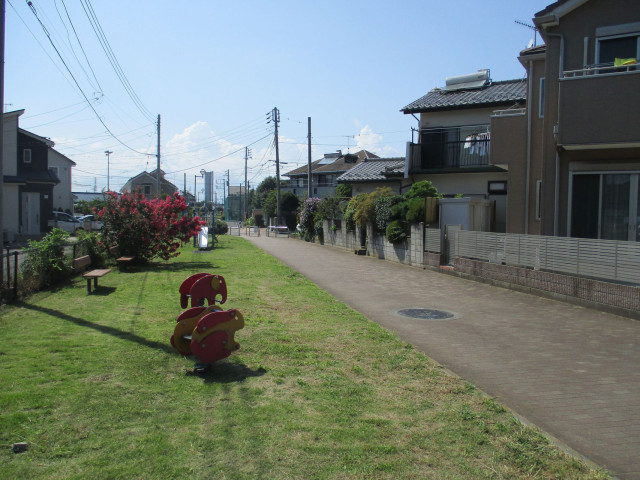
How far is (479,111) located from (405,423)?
21.1 metres

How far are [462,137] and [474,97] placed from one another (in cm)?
180

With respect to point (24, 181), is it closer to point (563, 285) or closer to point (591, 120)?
point (591, 120)

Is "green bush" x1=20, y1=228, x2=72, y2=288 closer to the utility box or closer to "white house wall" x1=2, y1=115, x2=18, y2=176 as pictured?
the utility box

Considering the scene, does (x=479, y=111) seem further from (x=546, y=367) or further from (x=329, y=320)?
(x=546, y=367)

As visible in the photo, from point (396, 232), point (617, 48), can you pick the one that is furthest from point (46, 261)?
point (617, 48)

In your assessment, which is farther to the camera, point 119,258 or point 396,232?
point 396,232

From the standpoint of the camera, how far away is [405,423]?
15.7 feet

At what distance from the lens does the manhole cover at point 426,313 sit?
32.8ft

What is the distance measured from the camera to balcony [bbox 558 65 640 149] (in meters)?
11.9

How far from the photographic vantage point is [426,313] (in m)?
10.4

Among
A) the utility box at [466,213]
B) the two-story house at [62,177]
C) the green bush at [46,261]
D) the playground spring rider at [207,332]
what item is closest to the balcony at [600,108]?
the utility box at [466,213]

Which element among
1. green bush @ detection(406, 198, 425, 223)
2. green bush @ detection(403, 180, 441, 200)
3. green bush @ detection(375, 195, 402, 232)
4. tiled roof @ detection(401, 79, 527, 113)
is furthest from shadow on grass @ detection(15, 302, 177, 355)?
tiled roof @ detection(401, 79, 527, 113)

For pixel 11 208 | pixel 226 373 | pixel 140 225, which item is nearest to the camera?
pixel 226 373

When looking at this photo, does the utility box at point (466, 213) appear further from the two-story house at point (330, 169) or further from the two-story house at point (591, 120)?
the two-story house at point (330, 169)
